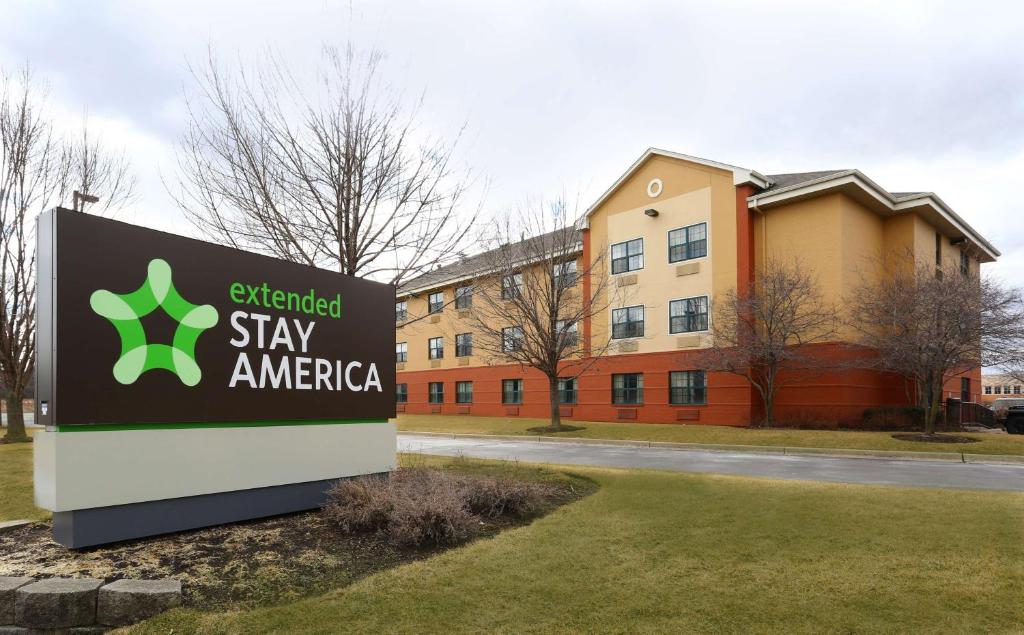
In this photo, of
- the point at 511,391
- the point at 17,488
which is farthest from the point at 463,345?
the point at 17,488

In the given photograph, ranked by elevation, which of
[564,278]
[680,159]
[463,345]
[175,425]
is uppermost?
[680,159]

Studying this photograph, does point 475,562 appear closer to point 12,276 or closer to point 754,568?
point 754,568

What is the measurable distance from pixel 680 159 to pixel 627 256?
511cm

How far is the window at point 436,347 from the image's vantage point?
135 feet

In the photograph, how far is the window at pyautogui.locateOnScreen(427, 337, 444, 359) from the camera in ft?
135

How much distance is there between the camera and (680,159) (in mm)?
27844

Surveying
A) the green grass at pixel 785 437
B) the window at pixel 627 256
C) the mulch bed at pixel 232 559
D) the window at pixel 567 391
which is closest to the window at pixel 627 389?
the window at pixel 567 391

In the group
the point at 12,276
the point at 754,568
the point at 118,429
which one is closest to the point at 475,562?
the point at 754,568

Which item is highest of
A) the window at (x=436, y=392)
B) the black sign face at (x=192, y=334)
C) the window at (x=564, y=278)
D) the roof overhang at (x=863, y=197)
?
the roof overhang at (x=863, y=197)

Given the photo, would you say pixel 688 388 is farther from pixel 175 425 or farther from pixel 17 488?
pixel 175 425

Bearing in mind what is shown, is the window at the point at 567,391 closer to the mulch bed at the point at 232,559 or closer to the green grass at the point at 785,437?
the green grass at the point at 785,437

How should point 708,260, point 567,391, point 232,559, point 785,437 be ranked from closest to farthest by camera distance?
1. point 232,559
2. point 785,437
3. point 708,260
4. point 567,391

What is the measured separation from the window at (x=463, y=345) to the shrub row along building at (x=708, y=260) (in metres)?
6.71

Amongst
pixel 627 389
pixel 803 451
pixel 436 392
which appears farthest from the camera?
pixel 436 392
